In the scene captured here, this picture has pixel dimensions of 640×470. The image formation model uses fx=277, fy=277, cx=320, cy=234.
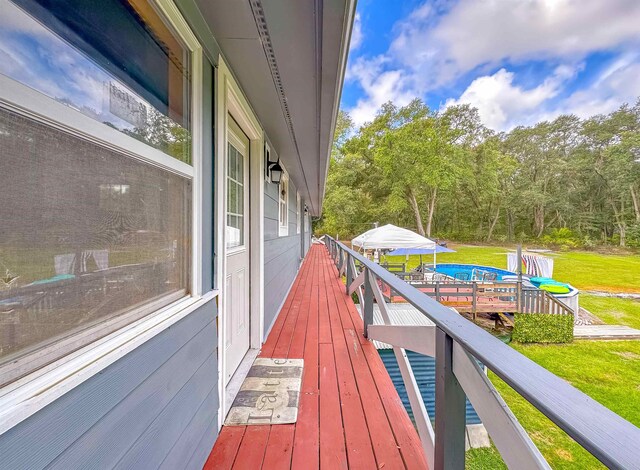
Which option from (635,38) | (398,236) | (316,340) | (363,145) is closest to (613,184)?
(635,38)

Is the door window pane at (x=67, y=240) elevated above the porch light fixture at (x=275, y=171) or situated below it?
below

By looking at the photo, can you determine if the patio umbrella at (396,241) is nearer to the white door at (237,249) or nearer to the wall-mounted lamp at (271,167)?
the wall-mounted lamp at (271,167)

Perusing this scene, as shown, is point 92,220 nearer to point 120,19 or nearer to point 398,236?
point 120,19

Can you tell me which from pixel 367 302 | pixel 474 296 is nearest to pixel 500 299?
pixel 474 296

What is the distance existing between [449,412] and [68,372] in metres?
1.12

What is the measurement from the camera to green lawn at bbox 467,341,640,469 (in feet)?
12.4

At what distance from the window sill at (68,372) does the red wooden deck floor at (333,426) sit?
0.92 m

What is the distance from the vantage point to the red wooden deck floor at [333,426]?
1.35 meters

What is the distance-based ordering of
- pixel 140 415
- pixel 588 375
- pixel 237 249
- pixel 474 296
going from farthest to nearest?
pixel 474 296, pixel 588 375, pixel 237 249, pixel 140 415

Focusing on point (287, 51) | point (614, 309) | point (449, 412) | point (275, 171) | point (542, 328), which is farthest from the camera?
point (614, 309)

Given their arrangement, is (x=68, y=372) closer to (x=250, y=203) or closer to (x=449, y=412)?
(x=449, y=412)

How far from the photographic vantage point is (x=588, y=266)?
1725 cm

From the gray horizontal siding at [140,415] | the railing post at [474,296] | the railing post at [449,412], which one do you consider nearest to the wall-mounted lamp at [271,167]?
the gray horizontal siding at [140,415]

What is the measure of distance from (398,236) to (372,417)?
604 cm
